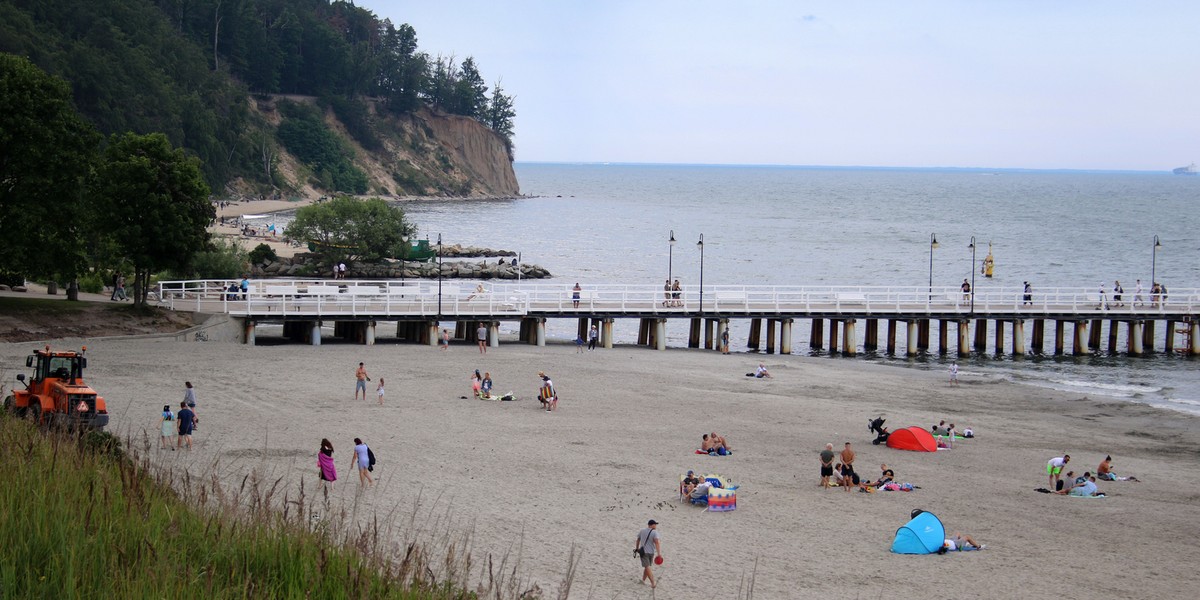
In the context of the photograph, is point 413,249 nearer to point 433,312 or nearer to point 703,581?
point 433,312

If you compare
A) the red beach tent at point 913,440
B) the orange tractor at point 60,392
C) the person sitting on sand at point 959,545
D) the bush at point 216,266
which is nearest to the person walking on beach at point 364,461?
the orange tractor at point 60,392

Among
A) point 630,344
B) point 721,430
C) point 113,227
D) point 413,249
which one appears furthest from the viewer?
point 413,249

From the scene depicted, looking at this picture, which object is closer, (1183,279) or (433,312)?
(433,312)

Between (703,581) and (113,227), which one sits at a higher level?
(113,227)

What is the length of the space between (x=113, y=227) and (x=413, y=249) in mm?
50003

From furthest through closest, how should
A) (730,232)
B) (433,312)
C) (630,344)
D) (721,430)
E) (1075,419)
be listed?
1. (730,232)
2. (630,344)
3. (433,312)
4. (1075,419)
5. (721,430)

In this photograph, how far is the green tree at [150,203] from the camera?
39000 millimetres

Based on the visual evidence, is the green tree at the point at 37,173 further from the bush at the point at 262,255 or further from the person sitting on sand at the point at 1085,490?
the bush at the point at 262,255

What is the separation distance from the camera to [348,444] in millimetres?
24438

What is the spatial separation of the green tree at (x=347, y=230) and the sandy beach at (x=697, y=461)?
39.9 metres

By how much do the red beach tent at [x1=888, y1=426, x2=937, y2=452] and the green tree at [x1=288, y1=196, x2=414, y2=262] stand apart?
57.2m

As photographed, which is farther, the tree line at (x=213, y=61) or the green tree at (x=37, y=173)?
the tree line at (x=213, y=61)

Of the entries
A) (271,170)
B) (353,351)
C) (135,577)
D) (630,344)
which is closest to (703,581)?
(135,577)

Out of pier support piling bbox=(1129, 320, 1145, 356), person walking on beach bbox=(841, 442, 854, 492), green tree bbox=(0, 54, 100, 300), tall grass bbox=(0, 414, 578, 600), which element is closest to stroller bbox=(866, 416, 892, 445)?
person walking on beach bbox=(841, 442, 854, 492)
